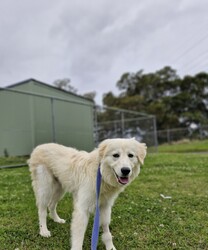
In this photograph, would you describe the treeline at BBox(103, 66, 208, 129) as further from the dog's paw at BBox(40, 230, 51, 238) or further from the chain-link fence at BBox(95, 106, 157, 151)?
the dog's paw at BBox(40, 230, 51, 238)

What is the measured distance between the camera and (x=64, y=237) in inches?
150

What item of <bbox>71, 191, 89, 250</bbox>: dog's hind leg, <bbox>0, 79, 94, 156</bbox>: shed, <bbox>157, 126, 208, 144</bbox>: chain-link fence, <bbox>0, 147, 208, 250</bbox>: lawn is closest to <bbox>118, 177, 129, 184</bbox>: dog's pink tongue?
<bbox>71, 191, 89, 250</bbox>: dog's hind leg

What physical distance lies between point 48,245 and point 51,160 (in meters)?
1.14

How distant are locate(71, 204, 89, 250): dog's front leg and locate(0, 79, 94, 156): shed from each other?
813 cm

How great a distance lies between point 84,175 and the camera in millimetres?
3631

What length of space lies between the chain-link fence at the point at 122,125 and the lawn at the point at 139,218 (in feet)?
30.2

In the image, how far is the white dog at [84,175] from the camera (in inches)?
128

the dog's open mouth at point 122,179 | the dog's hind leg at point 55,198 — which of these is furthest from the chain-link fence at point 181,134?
the dog's open mouth at point 122,179

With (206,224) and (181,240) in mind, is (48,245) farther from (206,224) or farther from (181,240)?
(206,224)

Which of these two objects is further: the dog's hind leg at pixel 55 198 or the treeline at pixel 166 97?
the treeline at pixel 166 97

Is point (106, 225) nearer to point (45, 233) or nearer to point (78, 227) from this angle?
point (78, 227)

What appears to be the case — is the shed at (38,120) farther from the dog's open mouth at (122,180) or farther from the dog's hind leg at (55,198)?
the dog's open mouth at (122,180)

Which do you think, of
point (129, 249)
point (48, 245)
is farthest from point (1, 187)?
point (129, 249)

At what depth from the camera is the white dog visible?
326 centimetres
